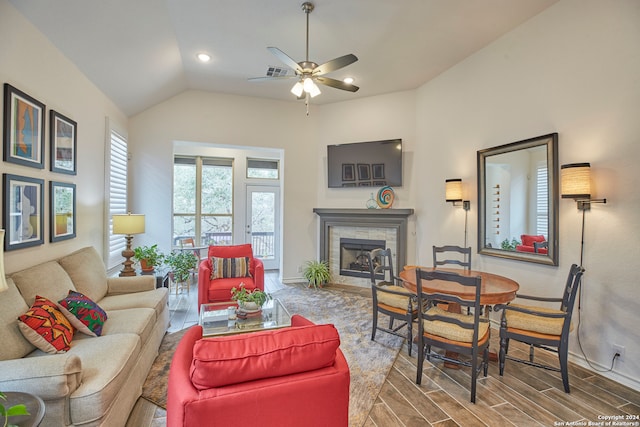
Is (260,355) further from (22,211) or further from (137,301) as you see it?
(22,211)

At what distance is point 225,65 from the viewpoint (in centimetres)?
446

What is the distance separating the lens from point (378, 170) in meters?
5.43

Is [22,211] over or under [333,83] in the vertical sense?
under

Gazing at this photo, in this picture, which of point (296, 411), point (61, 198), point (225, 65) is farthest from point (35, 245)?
point (225, 65)

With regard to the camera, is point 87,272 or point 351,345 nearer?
point 87,272

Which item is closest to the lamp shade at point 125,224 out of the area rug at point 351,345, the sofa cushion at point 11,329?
the area rug at point 351,345

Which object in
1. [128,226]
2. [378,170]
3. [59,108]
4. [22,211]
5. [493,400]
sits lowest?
[493,400]

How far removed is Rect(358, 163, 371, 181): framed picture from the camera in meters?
5.50

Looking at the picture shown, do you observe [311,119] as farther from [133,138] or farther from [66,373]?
[66,373]

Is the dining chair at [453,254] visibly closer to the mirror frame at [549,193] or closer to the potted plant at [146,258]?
the mirror frame at [549,193]

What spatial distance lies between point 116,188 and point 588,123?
5.65 m

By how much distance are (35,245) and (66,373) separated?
1599mm

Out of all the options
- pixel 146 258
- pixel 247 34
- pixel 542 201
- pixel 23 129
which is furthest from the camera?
pixel 146 258

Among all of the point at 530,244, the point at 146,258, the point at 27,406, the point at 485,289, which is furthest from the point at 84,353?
the point at 530,244
